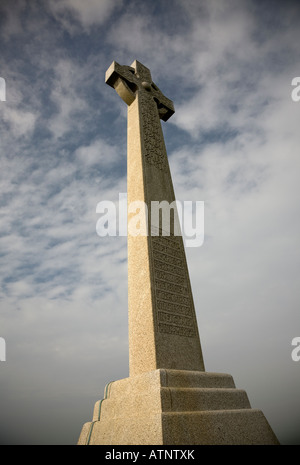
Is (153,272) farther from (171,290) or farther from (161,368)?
(161,368)

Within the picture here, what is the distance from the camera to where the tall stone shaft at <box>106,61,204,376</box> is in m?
4.00

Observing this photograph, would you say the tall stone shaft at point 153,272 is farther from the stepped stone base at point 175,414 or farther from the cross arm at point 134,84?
the stepped stone base at point 175,414

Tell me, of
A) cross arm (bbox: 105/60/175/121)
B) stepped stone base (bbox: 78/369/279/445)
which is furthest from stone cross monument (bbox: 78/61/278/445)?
cross arm (bbox: 105/60/175/121)

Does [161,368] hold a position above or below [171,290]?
below

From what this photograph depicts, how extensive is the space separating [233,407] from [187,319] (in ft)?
4.28

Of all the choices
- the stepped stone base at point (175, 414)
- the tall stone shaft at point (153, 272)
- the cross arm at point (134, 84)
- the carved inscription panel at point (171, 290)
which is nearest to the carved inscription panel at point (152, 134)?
the tall stone shaft at point (153, 272)

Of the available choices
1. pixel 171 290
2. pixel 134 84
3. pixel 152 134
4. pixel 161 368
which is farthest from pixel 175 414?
pixel 134 84

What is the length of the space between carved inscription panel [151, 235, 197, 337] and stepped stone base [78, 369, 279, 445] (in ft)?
2.44

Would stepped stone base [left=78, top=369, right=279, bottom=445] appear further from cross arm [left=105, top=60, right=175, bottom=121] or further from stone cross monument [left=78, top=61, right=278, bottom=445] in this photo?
cross arm [left=105, top=60, right=175, bottom=121]

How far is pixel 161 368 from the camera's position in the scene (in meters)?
3.69

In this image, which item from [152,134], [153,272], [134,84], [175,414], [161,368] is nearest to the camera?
[175,414]

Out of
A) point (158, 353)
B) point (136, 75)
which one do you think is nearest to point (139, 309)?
point (158, 353)

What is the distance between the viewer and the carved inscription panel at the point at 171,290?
428 centimetres

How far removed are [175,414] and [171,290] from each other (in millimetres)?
1865
